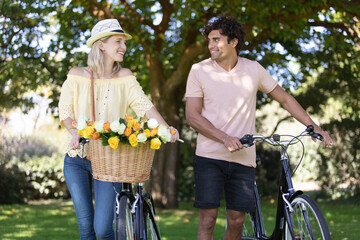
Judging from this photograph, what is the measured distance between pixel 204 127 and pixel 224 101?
0.90 feet

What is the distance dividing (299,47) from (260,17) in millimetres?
2988

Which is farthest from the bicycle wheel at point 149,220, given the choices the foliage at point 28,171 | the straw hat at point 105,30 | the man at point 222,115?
the foliage at point 28,171

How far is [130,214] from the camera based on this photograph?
155 inches

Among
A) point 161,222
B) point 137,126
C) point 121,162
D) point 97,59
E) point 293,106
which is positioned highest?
point 97,59

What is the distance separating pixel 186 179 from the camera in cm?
1577

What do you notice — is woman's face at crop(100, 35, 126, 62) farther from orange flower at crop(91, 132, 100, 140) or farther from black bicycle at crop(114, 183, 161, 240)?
black bicycle at crop(114, 183, 161, 240)

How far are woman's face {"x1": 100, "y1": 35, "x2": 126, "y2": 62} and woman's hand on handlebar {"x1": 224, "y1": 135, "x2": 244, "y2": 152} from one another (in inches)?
37.5

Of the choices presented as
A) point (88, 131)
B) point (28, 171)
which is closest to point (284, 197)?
point (88, 131)

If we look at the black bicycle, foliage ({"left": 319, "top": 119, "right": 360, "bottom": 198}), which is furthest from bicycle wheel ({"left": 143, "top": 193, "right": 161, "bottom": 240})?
foliage ({"left": 319, "top": 119, "right": 360, "bottom": 198})

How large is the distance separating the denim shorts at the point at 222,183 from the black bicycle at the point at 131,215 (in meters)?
0.47

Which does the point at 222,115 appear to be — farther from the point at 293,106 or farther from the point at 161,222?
the point at 161,222

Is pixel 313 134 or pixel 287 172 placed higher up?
pixel 313 134

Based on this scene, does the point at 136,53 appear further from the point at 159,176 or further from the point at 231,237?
the point at 231,237

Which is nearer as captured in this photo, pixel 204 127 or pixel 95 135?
pixel 95 135
